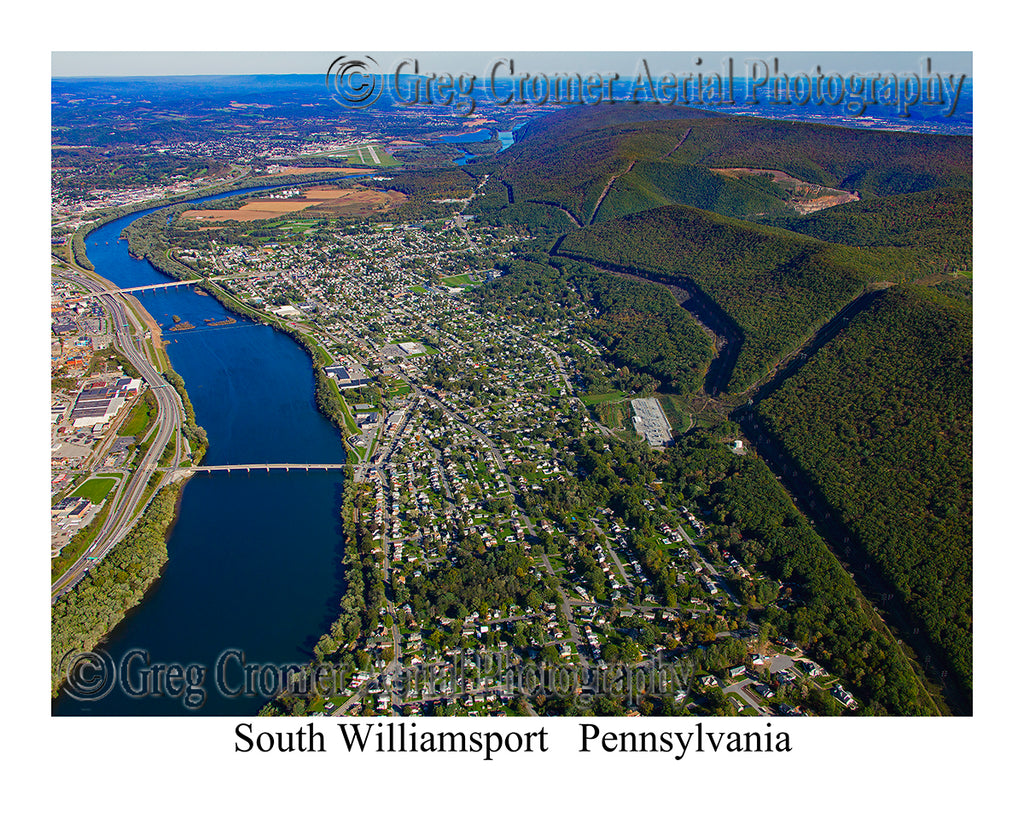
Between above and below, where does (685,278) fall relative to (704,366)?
above

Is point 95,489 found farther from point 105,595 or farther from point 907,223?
point 907,223

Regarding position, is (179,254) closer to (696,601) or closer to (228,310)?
(228,310)

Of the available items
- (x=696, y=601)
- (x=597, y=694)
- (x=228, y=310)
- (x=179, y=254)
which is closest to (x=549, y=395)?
(x=696, y=601)

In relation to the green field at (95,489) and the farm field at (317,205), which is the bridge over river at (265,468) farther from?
the farm field at (317,205)

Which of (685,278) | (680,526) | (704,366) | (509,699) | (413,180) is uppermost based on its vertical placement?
(413,180)

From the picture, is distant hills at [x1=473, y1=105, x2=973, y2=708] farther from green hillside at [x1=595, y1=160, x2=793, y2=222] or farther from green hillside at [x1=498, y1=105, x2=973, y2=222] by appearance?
green hillside at [x1=498, y1=105, x2=973, y2=222]
